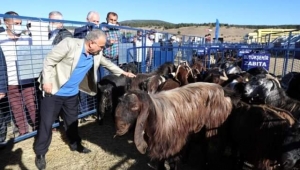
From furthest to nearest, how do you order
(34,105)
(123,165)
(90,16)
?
(90,16) → (34,105) → (123,165)

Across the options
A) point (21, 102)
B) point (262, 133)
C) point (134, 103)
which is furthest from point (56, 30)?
point (262, 133)

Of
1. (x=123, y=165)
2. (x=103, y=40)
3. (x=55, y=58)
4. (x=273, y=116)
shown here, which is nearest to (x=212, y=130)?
(x=273, y=116)

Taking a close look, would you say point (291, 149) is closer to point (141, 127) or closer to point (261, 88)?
point (261, 88)

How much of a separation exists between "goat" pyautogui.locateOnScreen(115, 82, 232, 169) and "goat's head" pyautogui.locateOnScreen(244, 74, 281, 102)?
41 centimetres

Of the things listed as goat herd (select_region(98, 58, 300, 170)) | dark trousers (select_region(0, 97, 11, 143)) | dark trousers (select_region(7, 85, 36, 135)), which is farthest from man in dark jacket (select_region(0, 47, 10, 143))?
goat herd (select_region(98, 58, 300, 170))

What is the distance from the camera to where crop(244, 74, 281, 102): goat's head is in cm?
416

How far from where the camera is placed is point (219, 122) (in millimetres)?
4051

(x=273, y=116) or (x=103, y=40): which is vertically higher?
(x=103, y=40)

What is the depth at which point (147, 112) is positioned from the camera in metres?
3.47

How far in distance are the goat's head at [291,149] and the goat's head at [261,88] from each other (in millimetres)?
1248

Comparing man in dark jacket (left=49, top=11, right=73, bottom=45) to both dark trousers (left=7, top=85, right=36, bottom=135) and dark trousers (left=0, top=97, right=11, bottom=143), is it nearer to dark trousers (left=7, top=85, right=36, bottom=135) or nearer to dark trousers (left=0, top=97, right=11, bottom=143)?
dark trousers (left=7, top=85, right=36, bottom=135)

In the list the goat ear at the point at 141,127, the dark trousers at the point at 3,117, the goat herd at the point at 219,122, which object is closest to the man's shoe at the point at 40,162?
the dark trousers at the point at 3,117

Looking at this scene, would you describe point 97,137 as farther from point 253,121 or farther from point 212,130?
point 253,121

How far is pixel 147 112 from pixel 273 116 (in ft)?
4.95
